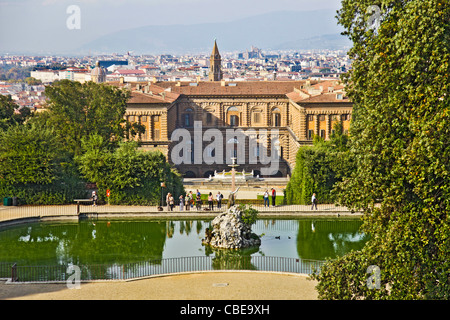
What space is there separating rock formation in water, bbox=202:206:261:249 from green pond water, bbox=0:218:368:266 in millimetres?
498

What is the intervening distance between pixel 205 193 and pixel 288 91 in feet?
95.7

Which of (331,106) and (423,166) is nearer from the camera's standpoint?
(423,166)

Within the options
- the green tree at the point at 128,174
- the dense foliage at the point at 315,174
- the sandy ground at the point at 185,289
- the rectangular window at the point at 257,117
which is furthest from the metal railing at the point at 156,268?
the rectangular window at the point at 257,117

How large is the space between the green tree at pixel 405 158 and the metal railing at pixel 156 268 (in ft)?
22.4

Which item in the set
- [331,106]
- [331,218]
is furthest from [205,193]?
[331,106]

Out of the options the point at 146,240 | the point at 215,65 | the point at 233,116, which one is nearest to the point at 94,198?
the point at 146,240

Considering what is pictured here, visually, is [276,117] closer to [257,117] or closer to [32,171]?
[257,117]

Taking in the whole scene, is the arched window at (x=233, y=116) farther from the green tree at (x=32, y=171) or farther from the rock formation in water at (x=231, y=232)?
the rock formation in water at (x=231, y=232)

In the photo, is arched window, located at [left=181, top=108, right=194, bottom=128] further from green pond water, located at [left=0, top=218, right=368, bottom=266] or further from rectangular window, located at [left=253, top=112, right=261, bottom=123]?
green pond water, located at [left=0, top=218, right=368, bottom=266]

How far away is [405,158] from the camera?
21.2 m

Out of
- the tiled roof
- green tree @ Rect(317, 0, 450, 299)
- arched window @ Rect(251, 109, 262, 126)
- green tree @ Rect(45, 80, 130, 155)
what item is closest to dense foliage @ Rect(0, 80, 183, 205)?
green tree @ Rect(45, 80, 130, 155)

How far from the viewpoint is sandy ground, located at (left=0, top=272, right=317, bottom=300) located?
26.2 metres

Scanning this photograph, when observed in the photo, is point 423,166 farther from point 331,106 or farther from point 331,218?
point 331,106

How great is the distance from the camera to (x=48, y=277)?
97.7ft
